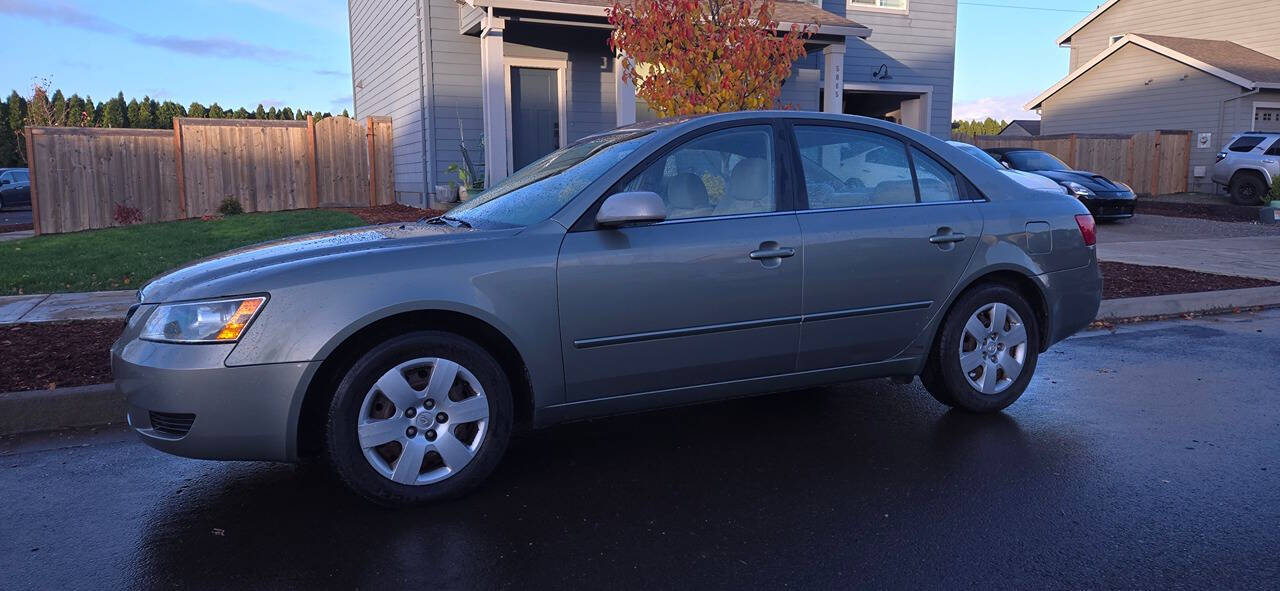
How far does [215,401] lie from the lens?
10.7 feet

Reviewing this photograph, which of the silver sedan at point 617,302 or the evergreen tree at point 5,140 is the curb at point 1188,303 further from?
the evergreen tree at point 5,140

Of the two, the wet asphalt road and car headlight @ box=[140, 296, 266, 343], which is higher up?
car headlight @ box=[140, 296, 266, 343]

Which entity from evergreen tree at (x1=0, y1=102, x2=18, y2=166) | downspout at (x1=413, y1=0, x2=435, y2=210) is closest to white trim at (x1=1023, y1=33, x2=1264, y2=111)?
downspout at (x1=413, y1=0, x2=435, y2=210)

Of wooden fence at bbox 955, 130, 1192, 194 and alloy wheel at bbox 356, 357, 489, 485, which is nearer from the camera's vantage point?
alloy wheel at bbox 356, 357, 489, 485

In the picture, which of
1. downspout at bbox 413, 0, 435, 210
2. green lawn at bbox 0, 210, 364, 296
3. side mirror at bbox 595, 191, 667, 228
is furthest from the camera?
downspout at bbox 413, 0, 435, 210

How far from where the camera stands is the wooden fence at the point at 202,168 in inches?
576

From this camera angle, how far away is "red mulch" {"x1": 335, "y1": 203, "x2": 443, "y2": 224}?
13.5 meters

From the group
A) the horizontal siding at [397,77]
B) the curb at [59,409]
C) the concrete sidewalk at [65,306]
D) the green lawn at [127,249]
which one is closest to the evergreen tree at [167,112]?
the horizontal siding at [397,77]

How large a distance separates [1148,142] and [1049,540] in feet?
83.3

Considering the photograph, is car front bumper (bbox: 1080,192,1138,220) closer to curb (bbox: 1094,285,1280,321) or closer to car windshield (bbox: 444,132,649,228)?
curb (bbox: 1094,285,1280,321)

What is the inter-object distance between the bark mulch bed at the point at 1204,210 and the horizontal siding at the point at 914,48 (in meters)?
4.95

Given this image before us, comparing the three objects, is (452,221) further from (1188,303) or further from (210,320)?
(1188,303)

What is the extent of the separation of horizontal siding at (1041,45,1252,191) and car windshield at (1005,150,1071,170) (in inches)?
452

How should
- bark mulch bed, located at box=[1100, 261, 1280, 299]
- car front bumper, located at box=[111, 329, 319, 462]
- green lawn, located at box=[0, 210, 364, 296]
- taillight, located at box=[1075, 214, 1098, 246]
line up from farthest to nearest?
green lawn, located at box=[0, 210, 364, 296] < bark mulch bed, located at box=[1100, 261, 1280, 299] < taillight, located at box=[1075, 214, 1098, 246] < car front bumper, located at box=[111, 329, 319, 462]
